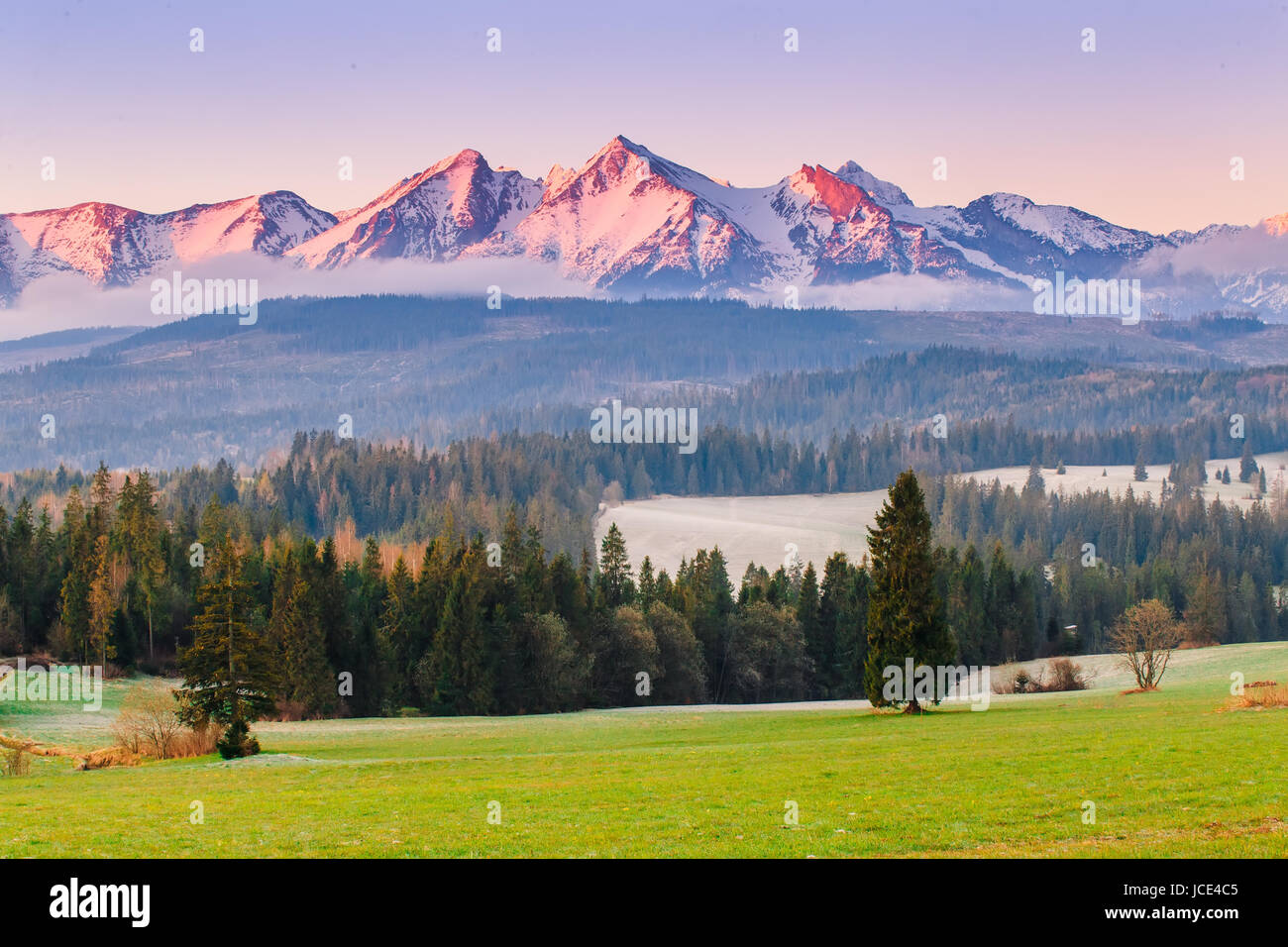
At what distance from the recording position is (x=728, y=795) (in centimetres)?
2891

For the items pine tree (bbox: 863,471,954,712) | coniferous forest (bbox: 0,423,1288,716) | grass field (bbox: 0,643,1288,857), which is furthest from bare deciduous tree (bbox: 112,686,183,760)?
pine tree (bbox: 863,471,954,712)

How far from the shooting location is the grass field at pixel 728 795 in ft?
73.7

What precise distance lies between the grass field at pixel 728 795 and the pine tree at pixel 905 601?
5133mm

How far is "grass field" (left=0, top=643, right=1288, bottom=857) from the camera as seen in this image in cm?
2245

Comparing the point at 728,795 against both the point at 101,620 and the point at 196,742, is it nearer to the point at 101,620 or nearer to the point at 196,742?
the point at 196,742

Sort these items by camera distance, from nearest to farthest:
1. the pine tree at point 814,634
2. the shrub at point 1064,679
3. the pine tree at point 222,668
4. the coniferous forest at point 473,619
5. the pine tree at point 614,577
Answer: the pine tree at point 222,668
the coniferous forest at point 473,619
the shrub at point 1064,679
the pine tree at point 614,577
the pine tree at point 814,634

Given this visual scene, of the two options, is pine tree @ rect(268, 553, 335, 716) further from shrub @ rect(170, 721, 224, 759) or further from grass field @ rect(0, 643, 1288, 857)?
shrub @ rect(170, 721, 224, 759)

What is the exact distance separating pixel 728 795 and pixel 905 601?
90.8ft

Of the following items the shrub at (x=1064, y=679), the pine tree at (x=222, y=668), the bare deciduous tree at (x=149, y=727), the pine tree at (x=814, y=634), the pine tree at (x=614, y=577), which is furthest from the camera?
the pine tree at (x=814, y=634)

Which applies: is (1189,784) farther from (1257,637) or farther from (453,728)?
(1257,637)

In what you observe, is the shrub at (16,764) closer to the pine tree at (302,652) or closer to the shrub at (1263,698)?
the pine tree at (302,652)

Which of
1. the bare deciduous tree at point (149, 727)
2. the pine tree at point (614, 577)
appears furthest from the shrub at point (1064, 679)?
the bare deciduous tree at point (149, 727)

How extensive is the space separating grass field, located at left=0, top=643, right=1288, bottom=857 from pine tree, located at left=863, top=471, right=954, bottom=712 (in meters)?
5.13
